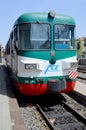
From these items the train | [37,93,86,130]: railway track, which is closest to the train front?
the train

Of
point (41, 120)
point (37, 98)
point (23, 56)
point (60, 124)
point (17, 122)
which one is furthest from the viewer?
point (37, 98)

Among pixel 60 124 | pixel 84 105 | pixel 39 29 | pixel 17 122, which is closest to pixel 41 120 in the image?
pixel 60 124

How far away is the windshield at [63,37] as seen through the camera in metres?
10.4

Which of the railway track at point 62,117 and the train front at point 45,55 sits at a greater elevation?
the train front at point 45,55

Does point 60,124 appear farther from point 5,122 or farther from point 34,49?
point 34,49

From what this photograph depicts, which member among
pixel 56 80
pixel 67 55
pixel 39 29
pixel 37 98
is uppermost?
pixel 39 29

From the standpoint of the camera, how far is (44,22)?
10.3m

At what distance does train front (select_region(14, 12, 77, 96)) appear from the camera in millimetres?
10016

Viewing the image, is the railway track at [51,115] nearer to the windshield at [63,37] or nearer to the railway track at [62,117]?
the railway track at [62,117]

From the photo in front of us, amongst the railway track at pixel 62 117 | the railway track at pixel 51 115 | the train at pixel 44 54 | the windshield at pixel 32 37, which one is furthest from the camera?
the windshield at pixel 32 37

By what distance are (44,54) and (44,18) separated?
1.22 m

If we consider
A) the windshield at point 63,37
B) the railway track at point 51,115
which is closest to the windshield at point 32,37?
the windshield at point 63,37

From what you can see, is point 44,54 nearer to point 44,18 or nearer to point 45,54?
point 45,54

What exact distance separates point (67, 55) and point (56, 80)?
3.06 feet
